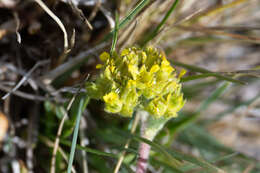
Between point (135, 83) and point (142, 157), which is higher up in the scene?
point (135, 83)

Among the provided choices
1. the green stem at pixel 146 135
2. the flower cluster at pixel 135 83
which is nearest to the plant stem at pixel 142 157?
the green stem at pixel 146 135

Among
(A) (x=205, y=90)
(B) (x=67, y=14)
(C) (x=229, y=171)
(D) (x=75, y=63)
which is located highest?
(A) (x=205, y=90)

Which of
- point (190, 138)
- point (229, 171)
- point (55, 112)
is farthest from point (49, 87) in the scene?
point (229, 171)

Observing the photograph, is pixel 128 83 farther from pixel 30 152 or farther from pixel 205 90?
pixel 205 90

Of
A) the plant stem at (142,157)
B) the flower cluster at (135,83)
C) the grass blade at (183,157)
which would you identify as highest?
the flower cluster at (135,83)

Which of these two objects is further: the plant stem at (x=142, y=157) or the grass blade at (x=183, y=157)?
the plant stem at (x=142, y=157)

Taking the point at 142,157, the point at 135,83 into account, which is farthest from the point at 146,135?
the point at 135,83

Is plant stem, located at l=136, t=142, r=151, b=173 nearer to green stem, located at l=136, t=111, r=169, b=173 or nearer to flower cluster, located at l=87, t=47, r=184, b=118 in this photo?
green stem, located at l=136, t=111, r=169, b=173

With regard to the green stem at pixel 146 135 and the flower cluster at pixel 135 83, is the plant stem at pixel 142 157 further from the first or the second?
the flower cluster at pixel 135 83

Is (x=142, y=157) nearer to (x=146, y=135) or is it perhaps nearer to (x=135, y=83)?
(x=146, y=135)
